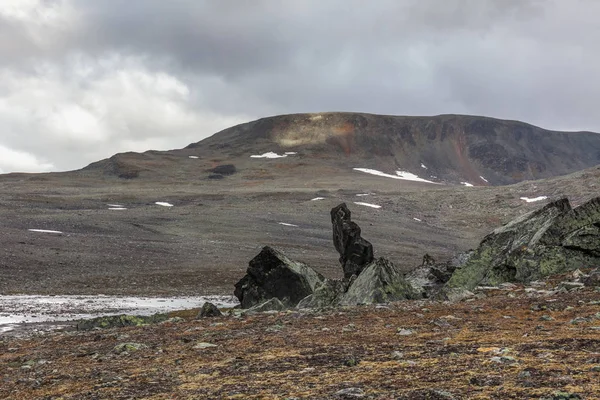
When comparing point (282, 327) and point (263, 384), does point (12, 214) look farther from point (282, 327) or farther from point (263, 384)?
point (263, 384)

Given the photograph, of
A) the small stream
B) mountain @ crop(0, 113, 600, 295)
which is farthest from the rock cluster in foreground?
mountain @ crop(0, 113, 600, 295)

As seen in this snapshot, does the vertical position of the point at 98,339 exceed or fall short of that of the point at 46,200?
it falls short

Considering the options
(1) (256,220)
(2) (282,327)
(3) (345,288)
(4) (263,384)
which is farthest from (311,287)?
(1) (256,220)

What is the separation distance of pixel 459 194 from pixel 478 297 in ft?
403

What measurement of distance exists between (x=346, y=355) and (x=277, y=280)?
2314 centimetres

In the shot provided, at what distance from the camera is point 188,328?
18859 mm

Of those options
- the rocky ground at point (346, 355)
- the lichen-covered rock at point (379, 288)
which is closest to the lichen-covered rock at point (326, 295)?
the lichen-covered rock at point (379, 288)

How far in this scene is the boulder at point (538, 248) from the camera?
24.4 meters

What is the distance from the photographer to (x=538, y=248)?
2534 cm

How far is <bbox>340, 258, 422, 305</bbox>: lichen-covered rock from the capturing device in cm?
2470

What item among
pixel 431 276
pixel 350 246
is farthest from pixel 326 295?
pixel 350 246

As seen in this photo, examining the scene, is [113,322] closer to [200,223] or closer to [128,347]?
[128,347]

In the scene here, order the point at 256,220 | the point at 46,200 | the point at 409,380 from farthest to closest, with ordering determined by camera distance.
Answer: the point at 46,200, the point at 256,220, the point at 409,380

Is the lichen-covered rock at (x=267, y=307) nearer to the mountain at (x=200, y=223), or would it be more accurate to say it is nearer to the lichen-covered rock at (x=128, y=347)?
the lichen-covered rock at (x=128, y=347)
